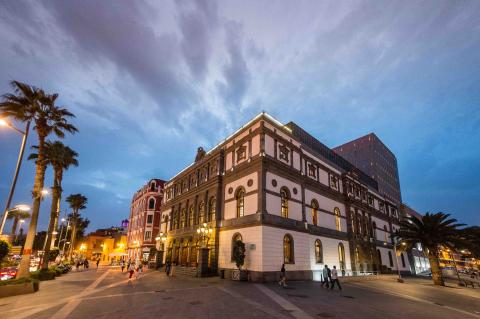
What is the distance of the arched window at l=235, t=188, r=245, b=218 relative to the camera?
2689 cm

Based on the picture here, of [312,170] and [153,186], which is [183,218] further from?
[153,186]

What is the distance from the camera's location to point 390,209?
53.5 meters

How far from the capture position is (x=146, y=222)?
5866 centimetres

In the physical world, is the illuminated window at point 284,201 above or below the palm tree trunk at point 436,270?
above

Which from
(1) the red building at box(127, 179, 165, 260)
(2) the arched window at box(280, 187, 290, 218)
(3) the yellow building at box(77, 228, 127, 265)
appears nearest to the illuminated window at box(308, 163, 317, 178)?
(2) the arched window at box(280, 187, 290, 218)

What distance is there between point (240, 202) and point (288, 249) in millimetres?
6906

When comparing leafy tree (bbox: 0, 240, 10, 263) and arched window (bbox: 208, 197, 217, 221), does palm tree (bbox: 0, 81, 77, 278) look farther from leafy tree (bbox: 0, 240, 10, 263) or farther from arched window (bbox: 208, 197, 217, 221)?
arched window (bbox: 208, 197, 217, 221)

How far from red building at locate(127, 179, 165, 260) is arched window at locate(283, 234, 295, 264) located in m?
40.3

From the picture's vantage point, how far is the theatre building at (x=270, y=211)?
80.9 ft

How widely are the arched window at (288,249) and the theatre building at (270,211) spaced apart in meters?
0.09

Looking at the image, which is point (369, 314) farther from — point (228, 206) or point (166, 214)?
point (166, 214)

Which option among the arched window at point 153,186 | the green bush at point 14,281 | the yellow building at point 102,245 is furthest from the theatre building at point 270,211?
the yellow building at point 102,245

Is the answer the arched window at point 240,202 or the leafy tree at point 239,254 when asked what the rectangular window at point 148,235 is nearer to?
the arched window at point 240,202

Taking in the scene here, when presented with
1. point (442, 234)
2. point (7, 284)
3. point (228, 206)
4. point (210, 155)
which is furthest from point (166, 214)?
point (442, 234)
